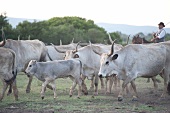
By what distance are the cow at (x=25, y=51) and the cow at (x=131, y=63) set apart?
10.7 ft

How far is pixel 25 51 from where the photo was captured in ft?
52.2

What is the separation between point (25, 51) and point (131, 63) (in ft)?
14.1

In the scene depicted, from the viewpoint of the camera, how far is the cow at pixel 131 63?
13438 mm

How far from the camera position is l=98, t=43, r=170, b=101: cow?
13.4 meters

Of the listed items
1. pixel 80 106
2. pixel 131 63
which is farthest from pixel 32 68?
pixel 131 63

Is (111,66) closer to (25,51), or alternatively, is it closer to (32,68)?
(32,68)

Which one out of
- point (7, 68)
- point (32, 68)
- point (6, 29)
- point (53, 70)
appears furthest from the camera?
point (6, 29)

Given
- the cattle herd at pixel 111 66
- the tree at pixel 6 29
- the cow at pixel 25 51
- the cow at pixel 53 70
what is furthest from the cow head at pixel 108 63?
the tree at pixel 6 29

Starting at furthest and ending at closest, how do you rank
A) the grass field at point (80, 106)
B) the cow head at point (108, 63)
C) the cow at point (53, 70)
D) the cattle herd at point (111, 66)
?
the cow at point (53, 70) → the cow head at point (108, 63) → the cattle herd at point (111, 66) → the grass field at point (80, 106)

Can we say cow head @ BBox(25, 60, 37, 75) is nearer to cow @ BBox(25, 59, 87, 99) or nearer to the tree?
cow @ BBox(25, 59, 87, 99)

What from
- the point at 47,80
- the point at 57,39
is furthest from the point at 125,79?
the point at 57,39

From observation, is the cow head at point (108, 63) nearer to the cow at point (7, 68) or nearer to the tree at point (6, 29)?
the cow at point (7, 68)

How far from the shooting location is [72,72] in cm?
1422

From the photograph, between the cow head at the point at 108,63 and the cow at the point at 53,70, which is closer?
the cow head at the point at 108,63
